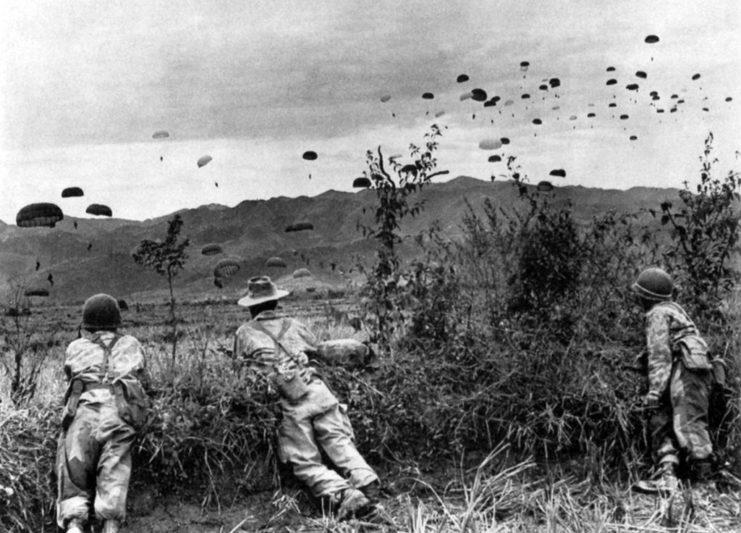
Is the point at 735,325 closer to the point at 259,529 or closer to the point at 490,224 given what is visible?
the point at 490,224

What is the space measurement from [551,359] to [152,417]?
3689 mm

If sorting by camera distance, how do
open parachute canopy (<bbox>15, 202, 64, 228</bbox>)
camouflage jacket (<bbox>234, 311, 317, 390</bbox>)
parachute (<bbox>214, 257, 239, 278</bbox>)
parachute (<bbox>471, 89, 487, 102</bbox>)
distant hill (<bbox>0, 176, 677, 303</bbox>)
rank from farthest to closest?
distant hill (<bbox>0, 176, 677, 303</bbox>) < parachute (<bbox>214, 257, 239, 278</bbox>) < open parachute canopy (<bbox>15, 202, 64, 228</bbox>) < parachute (<bbox>471, 89, 487, 102</bbox>) < camouflage jacket (<bbox>234, 311, 317, 390</bbox>)

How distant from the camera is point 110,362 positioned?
19.7ft

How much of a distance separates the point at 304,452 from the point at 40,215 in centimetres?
2464

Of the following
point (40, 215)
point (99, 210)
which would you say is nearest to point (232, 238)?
point (99, 210)

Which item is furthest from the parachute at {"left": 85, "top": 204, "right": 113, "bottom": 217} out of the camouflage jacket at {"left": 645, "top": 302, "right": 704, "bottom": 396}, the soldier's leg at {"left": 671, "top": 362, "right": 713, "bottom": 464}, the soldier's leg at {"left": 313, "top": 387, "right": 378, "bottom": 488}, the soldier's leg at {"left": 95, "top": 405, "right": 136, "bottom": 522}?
the soldier's leg at {"left": 671, "top": 362, "right": 713, "bottom": 464}

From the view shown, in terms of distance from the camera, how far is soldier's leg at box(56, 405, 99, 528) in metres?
5.45

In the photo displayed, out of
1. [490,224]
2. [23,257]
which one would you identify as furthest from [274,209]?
[490,224]

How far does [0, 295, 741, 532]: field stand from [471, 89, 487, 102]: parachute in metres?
7.22

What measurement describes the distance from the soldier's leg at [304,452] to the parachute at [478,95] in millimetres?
7818

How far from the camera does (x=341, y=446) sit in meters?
6.34

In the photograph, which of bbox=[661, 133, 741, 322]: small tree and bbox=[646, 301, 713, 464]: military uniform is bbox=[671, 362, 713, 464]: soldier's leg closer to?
bbox=[646, 301, 713, 464]: military uniform

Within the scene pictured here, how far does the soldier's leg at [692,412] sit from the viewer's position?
646cm

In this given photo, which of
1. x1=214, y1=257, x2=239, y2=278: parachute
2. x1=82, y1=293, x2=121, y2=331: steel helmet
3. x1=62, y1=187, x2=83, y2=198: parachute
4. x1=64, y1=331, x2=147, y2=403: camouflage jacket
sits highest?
x1=62, y1=187, x2=83, y2=198: parachute
